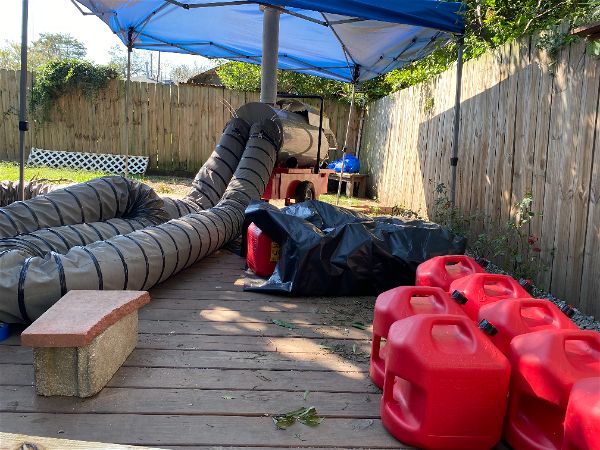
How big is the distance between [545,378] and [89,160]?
11.5m

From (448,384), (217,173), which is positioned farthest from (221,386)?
(217,173)

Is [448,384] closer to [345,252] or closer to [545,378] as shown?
[545,378]

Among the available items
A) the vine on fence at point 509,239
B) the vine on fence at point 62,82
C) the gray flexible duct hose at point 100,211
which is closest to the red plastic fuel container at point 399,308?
the vine on fence at point 509,239

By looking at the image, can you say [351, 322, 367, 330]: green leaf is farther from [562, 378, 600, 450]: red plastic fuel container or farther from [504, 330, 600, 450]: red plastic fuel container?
[562, 378, 600, 450]: red plastic fuel container

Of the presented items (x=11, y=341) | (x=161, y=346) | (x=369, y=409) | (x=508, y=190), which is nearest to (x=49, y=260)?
(x=11, y=341)

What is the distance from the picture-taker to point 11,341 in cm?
238

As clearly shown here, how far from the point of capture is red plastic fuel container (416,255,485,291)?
8.43 ft

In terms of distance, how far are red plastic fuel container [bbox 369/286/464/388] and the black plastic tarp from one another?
1.24 metres

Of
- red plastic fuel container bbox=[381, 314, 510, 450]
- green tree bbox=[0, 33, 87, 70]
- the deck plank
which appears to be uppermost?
green tree bbox=[0, 33, 87, 70]

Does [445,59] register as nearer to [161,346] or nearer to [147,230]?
[147,230]

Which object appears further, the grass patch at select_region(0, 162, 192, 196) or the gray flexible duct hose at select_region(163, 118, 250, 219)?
the grass patch at select_region(0, 162, 192, 196)

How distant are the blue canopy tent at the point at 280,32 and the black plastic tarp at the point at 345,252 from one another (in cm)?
163

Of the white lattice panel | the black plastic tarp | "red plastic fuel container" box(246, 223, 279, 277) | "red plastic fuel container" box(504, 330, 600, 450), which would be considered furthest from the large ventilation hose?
the white lattice panel

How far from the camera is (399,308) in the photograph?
2020 millimetres
